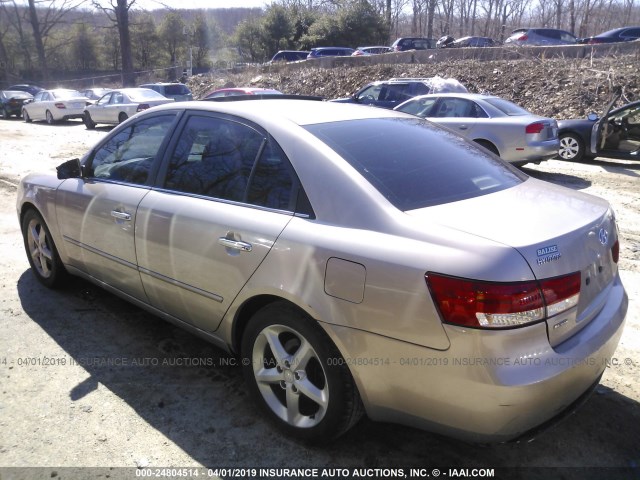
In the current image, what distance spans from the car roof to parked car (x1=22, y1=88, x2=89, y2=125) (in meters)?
20.9

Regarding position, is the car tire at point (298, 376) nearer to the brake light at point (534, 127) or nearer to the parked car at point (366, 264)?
the parked car at point (366, 264)

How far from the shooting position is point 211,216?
281 centimetres

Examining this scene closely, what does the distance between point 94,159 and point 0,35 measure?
177ft

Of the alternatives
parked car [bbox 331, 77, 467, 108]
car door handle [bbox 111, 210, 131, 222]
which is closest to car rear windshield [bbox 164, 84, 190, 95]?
parked car [bbox 331, 77, 467, 108]

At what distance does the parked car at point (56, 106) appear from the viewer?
2166cm

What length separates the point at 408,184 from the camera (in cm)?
249

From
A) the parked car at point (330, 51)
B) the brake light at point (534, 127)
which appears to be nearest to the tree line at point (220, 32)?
the parked car at point (330, 51)

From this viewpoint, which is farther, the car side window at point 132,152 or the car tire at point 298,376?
the car side window at point 132,152

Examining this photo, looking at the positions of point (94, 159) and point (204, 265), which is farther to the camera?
point (94, 159)

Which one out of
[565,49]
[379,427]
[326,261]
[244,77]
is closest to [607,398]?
[379,427]

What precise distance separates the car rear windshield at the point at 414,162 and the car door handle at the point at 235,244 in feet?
2.15

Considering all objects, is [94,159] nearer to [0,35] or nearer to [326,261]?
[326,261]

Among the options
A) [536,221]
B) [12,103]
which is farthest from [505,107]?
[12,103]

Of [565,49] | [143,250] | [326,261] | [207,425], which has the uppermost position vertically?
[565,49]
